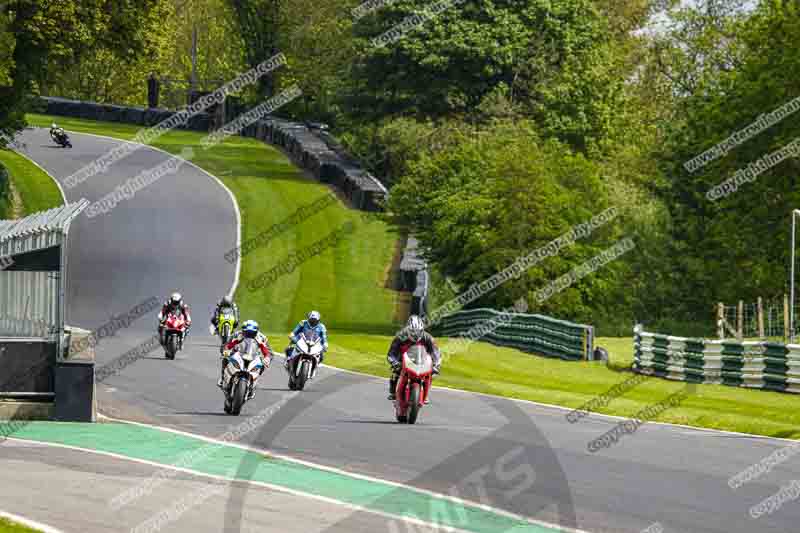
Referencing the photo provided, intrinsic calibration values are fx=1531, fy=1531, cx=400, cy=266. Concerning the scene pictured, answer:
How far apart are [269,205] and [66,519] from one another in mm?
50817

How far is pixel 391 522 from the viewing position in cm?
1317

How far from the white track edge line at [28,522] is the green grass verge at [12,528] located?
0.08m

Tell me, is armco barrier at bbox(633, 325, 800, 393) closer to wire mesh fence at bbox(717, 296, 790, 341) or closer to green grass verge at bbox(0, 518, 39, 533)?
wire mesh fence at bbox(717, 296, 790, 341)

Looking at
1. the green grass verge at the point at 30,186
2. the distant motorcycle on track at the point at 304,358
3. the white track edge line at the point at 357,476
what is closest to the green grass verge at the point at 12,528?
the white track edge line at the point at 357,476

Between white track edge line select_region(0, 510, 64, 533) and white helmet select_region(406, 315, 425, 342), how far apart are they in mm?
8458

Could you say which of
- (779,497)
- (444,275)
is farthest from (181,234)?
(779,497)

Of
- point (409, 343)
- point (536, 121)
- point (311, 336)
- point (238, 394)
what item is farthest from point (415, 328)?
point (536, 121)

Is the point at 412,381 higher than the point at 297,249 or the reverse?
the reverse

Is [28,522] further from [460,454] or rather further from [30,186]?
[30,186]

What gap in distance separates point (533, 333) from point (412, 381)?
67.6ft

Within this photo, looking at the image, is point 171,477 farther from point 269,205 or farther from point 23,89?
point 269,205

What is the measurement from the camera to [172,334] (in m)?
31.9

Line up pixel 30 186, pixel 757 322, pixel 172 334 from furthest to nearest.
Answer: pixel 30 186 < pixel 757 322 < pixel 172 334

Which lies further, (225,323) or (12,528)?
(225,323)
